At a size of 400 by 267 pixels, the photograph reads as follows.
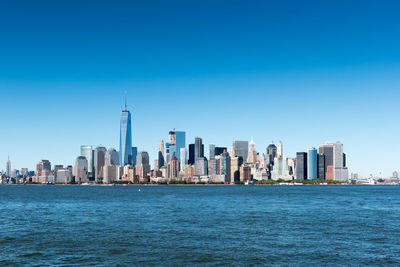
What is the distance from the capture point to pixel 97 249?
45781mm

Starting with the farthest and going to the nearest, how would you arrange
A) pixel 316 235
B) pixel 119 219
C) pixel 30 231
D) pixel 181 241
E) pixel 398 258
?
pixel 119 219 → pixel 30 231 → pixel 316 235 → pixel 181 241 → pixel 398 258

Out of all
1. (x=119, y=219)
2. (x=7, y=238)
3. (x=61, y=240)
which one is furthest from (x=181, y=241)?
(x=119, y=219)

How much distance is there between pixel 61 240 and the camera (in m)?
51.4

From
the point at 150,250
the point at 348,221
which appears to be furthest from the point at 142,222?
the point at 348,221

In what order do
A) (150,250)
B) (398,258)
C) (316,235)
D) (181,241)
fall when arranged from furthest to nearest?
(316,235) → (181,241) → (150,250) → (398,258)

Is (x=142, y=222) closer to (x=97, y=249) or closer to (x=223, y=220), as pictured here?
(x=223, y=220)

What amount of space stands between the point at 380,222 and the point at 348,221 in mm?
5305

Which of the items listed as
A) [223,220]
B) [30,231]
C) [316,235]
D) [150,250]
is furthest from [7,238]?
[316,235]

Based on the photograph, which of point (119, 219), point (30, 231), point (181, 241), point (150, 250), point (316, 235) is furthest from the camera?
point (119, 219)

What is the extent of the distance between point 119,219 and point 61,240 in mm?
24298

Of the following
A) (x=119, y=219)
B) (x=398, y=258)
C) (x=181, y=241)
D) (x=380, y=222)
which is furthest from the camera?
(x=119, y=219)

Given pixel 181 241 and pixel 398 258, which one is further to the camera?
pixel 181 241

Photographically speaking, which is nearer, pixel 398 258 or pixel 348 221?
pixel 398 258

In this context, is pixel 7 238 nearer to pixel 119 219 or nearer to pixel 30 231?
pixel 30 231
